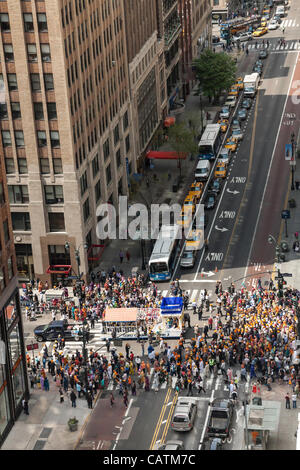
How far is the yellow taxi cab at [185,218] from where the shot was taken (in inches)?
4781

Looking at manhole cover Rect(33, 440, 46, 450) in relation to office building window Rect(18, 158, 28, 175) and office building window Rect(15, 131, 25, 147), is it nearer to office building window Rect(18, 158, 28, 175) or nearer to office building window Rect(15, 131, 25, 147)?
office building window Rect(18, 158, 28, 175)

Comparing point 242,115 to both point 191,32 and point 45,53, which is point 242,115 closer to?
point 191,32

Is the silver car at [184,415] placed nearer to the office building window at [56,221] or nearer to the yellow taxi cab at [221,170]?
the office building window at [56,221]

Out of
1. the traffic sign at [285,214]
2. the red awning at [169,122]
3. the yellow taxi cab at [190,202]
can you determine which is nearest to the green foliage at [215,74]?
the red awning at [169,122]

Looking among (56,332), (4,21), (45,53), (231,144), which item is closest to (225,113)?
(231,144)

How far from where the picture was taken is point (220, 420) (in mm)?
81188

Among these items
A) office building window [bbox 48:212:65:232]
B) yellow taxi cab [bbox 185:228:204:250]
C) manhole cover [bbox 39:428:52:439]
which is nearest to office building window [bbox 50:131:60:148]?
office building window [bbox 48:212:65:232]

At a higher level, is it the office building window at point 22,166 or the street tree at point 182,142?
the office building window at point 22,166

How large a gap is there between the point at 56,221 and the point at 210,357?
92.4ft

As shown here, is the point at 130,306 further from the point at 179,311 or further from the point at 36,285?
the point at 36,285

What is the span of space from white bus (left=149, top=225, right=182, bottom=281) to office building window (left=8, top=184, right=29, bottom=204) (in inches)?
582

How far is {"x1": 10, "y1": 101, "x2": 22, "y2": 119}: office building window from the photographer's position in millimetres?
107000

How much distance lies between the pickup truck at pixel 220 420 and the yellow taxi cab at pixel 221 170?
56.8 m

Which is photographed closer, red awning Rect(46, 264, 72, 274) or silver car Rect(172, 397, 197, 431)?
silver car Rect(172, 397, 197, 431)
